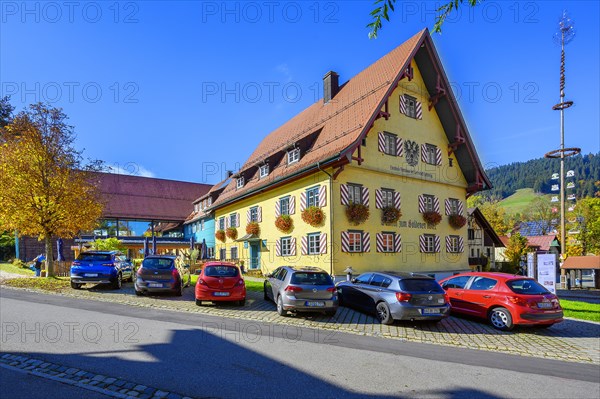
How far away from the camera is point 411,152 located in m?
25.5

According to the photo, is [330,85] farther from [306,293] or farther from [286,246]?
[306,293]

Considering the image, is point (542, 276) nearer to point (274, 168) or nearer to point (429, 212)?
point (429, 212)

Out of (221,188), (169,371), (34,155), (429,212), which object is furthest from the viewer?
(221,188)

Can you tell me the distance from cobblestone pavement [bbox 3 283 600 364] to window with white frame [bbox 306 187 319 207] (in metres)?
8.65

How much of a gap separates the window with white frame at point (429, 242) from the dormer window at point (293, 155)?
32.0ft

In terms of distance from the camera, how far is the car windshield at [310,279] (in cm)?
1178

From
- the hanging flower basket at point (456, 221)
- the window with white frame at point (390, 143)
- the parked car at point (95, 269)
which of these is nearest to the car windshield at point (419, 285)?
the parked car at point (95, 269)

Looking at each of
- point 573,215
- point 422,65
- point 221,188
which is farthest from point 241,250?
point 573,215

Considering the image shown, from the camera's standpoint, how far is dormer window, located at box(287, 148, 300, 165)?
81.1 feet

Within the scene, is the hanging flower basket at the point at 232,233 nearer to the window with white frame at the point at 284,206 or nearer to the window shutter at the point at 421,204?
the window with white frame at the point at 284,206

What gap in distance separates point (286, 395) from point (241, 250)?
2531cm

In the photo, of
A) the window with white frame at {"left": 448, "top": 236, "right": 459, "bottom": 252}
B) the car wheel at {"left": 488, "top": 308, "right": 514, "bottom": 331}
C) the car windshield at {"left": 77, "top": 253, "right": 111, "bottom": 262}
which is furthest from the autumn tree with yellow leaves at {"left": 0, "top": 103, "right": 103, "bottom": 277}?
the window with white frame at {"left": 448, "top": 236, "right": 459, "bottom": 252}

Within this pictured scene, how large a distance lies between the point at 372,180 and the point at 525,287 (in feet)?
41.9

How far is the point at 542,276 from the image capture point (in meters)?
14.8
